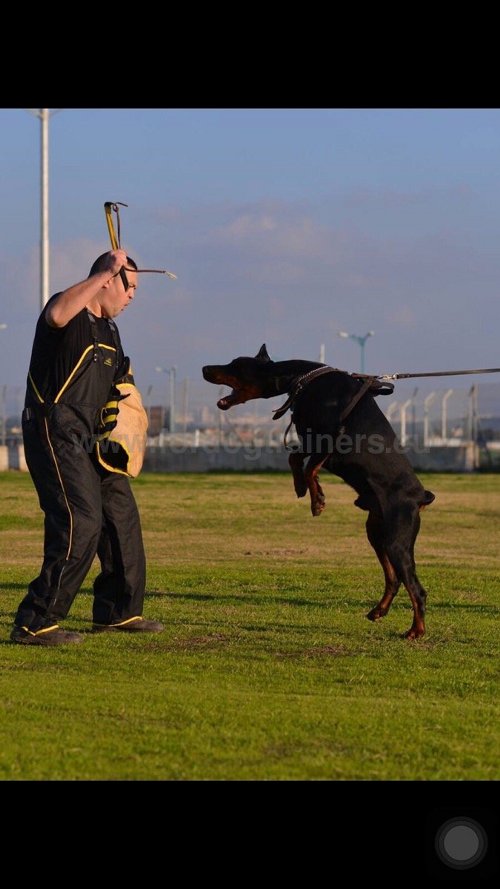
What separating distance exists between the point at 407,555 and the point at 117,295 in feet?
8.01

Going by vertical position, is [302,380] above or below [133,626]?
above

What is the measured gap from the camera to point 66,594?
26.3 feet

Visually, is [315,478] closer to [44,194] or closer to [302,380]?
[302,380]

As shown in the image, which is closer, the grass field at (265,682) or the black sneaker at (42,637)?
the grass field at (265,682)

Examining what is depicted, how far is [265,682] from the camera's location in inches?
271

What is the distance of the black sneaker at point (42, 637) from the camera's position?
7.99m

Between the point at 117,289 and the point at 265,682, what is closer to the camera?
the point at 265,682

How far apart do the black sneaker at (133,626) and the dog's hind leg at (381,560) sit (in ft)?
4.75

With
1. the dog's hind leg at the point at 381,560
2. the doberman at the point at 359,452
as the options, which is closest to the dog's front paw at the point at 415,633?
the doberman at the point at 359,452

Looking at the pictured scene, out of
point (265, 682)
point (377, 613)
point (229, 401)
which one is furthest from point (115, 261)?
point (377, 613)

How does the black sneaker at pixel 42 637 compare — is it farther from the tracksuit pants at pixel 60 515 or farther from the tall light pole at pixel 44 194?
the tall light pole at pixel 44 194

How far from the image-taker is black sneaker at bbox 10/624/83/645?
26.2 feet
